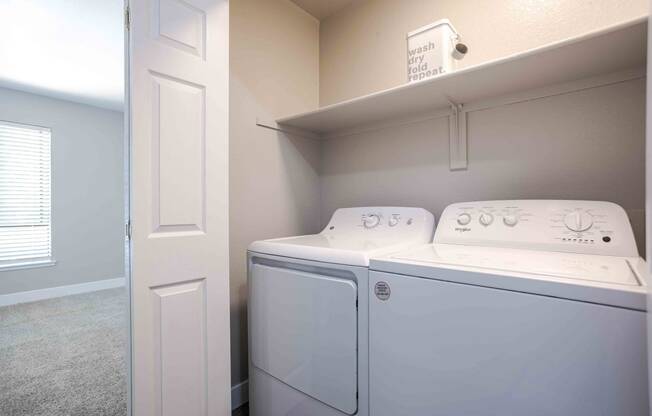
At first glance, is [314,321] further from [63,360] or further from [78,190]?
[78,190]

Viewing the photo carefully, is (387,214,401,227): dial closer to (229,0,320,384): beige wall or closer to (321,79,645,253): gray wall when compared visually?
(321,79,645,253): gray wall

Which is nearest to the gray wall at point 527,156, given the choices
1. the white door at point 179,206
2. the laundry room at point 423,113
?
the laundry room at point 423,113

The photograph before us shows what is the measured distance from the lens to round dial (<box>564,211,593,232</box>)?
3.57ft

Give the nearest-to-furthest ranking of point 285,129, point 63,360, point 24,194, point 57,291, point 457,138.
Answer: point 457,138, point 285,129, point 63,360, point 24,194, point 57,291

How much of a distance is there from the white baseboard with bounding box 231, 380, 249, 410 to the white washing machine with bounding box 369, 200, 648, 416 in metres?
0.95

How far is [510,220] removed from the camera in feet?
4.07

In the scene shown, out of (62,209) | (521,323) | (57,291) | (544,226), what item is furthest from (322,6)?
(57,291)

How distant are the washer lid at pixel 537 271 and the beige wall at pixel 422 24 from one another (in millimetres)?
971

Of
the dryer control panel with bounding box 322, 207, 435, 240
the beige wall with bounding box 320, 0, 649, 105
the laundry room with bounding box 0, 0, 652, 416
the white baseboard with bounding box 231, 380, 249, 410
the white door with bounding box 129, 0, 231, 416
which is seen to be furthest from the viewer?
the white baseboard with bounding box 231, 380, 249, 410

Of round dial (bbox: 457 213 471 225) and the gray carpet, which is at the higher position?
round dial (bbox: 457 213 471 225)

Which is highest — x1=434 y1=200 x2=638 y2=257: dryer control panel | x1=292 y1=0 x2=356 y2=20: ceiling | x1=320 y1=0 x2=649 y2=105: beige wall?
x1=292 y1=0 x2=356 y2=20: ceiling

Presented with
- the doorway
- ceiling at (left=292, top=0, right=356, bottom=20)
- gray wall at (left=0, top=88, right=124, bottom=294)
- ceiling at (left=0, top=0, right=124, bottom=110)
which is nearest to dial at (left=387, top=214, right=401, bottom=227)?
ceiling at (left=292, top=0, right=356, bottom=20)

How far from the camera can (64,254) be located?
13.2ft

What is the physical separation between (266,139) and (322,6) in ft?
3.27
